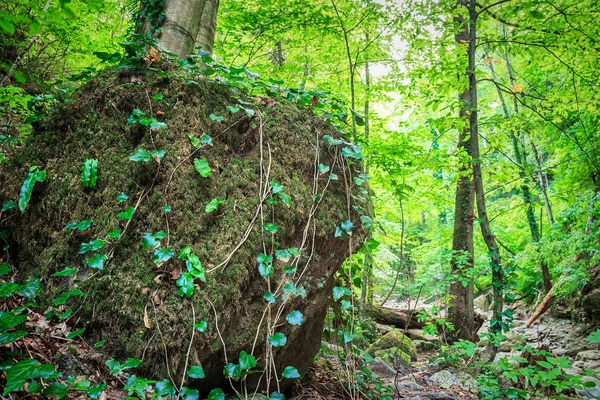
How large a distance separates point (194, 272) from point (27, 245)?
1198 mm

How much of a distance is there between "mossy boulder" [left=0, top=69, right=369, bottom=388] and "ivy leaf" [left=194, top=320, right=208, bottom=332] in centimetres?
3

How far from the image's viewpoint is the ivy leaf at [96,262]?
1.75 metres

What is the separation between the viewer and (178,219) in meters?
2.01

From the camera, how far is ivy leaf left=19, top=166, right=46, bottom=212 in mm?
1984

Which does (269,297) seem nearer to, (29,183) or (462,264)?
(29,183)

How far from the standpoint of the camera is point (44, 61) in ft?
21.1

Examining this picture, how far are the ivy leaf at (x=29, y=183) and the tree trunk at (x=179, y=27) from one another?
5.51ft

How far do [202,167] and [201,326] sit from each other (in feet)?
3.34

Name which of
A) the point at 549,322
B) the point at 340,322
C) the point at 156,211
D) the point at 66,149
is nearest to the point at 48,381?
the point at 156,211

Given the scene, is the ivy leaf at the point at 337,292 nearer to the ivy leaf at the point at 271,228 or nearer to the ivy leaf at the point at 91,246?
the ivy leaf at the point at 271,228

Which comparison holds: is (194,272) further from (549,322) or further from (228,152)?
(549,322)

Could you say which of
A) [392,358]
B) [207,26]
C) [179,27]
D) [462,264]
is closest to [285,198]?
[179,27]

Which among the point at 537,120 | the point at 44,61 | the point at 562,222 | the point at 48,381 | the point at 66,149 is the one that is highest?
the point at 44,61

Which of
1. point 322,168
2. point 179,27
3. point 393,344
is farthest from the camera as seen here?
point 393,344
